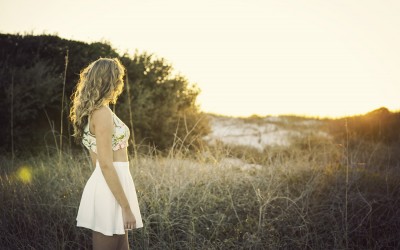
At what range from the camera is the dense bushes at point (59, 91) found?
22.6 feet

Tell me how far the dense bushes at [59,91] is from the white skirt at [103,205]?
13.1 ft

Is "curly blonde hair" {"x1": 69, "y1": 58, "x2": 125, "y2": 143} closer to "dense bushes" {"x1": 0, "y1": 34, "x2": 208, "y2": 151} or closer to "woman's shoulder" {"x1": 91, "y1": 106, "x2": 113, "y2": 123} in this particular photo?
"woman's shoulder" {"x1": 91, "y1": 106, "x2": 113, "y2": 123}

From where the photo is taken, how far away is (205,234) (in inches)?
149

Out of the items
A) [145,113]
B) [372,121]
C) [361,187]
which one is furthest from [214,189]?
[372,121]

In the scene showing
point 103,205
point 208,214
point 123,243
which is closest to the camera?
point 103,205

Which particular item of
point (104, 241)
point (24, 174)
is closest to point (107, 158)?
point (104, 241)

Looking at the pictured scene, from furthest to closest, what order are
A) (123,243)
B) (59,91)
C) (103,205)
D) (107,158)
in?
1. (59,91)
2. (123,243)
3. (103,205)
4. (107,158)

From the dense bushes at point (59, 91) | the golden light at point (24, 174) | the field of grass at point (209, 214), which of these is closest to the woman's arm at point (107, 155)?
the field of grass at point (209, 214)

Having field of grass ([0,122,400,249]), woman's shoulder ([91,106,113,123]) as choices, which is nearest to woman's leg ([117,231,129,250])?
woman's shoulder ([91,106,113,123])

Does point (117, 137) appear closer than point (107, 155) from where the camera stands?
No

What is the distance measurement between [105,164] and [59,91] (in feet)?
20.1

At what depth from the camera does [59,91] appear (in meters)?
7.65

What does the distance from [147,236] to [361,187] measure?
3345 millimetres

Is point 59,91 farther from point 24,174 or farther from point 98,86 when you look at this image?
point 98,86
